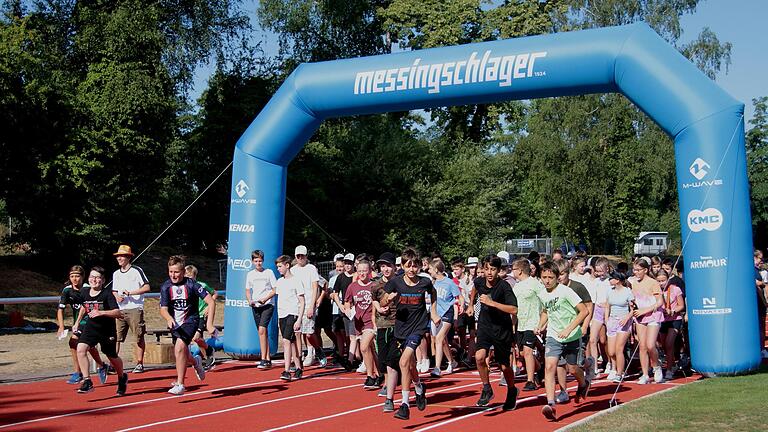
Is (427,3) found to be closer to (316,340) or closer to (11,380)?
(316,340)

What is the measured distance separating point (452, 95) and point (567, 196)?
107 feet

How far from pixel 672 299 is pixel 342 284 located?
5231mm

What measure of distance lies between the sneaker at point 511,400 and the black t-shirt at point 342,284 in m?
4.59

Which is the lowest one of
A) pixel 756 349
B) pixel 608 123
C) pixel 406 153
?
pixel 756 349

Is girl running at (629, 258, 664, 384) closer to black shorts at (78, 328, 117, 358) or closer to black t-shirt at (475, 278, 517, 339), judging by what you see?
black t-shirt at (475, 278, 517, 339)

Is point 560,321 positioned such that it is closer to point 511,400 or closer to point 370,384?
point 511,400

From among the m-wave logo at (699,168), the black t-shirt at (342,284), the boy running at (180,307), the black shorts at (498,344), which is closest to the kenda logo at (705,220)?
the m-wave logo at (699,168)

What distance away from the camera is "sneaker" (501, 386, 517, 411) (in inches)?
462

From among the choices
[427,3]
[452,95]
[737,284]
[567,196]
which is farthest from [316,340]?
[567,196]

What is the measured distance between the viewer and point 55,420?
11445mm

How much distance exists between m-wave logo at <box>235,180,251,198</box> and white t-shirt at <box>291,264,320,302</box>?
2.71 metres

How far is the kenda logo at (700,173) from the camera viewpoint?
46.0 ft

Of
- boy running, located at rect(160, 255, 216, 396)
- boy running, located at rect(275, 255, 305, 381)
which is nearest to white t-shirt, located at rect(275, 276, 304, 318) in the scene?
boy running, located at rect(275, 255, 305, 381)

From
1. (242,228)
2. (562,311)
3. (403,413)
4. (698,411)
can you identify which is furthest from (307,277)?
(698,411)
